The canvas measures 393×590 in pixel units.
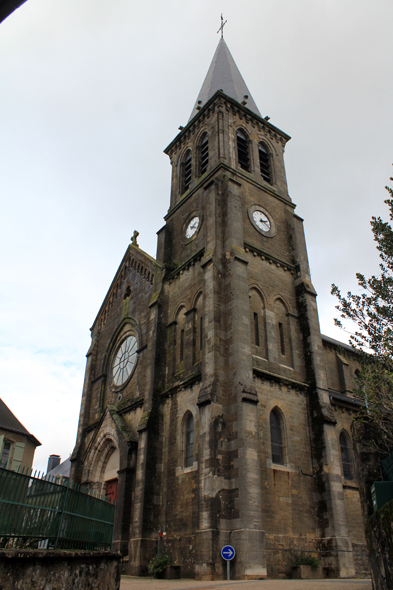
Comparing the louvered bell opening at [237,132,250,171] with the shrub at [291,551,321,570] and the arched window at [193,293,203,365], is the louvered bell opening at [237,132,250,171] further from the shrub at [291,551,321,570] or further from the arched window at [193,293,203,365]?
the shrub at [291,551,321,570]

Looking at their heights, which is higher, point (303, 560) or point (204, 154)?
point (204, 154)

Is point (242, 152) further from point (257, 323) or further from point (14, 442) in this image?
point (14, 442)

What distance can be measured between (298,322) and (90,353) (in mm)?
13958

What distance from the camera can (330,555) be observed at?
16109 mm

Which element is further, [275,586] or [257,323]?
[257,323]

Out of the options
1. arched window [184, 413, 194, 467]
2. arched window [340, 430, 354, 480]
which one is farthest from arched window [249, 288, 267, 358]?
arched window [340, 430, 354, 480]

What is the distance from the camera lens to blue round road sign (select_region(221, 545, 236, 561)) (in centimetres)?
1341

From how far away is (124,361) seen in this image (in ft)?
82.2

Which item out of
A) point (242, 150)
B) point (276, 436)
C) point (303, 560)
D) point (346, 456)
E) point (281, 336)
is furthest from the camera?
point (242, 150)

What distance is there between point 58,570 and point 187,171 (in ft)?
81.9

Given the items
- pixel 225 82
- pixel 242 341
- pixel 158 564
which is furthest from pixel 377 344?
pixel 225 82

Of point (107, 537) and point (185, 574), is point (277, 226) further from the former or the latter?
point (107, 537)

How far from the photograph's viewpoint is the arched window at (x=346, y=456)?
1967 centimetres

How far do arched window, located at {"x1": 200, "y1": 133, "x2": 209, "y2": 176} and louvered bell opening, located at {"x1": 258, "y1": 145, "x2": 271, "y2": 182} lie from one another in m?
3.43
